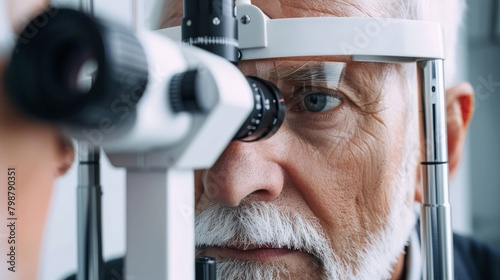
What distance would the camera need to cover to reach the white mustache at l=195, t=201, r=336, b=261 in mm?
649

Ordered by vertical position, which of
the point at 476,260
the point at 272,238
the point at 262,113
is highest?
the point at 262,113

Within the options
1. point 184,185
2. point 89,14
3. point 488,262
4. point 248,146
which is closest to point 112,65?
point 89,14

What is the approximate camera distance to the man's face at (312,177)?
0.65 m

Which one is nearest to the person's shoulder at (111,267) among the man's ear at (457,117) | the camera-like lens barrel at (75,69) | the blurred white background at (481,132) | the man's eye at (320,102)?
the man's eye at (320,102)

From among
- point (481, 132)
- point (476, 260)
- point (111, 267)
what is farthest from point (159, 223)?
point (481, 132)

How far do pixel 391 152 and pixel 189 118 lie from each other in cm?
43

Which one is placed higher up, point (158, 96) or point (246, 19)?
point (246, 19)

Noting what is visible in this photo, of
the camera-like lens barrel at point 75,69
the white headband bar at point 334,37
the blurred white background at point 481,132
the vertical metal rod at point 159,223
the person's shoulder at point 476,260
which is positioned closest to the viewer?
the camera-like lens barrel at point 75,69

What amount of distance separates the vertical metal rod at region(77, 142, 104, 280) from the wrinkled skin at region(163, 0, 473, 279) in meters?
0.13

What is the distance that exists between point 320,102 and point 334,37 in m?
0.10

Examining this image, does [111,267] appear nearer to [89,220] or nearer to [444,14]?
[89,220]

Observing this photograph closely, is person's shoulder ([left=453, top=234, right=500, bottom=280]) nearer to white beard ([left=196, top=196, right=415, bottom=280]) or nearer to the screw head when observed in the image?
white beard ([left=196, top=196, right=415, bottom=280])

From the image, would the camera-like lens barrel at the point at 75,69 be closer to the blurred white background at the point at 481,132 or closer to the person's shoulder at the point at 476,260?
the person's shoulder at the point at 476,260

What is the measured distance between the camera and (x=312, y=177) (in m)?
0.67
